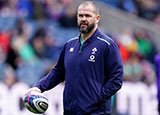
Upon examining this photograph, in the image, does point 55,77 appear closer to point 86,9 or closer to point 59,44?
point 86,9

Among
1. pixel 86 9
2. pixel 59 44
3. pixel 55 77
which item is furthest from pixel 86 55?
pixel 59 44

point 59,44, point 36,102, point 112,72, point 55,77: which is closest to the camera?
point 112,72

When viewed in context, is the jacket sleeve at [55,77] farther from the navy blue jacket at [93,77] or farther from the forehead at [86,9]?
the forehead at [86,9]

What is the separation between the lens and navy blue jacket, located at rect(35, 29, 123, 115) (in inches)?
242

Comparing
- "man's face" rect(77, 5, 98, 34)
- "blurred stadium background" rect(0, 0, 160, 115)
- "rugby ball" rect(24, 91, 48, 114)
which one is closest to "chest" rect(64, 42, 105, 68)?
"man's face" rect(77, 5, 98, 34)

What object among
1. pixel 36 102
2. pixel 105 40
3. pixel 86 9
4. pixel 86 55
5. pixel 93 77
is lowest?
pixel 36 102

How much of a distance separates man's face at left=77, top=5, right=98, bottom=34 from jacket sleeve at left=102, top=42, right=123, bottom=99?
1.10ft

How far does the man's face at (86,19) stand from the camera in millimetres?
6230

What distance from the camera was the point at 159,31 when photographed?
16.0 metres

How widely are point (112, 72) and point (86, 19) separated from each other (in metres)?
0.71

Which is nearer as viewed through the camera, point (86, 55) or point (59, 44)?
point (86, 55)

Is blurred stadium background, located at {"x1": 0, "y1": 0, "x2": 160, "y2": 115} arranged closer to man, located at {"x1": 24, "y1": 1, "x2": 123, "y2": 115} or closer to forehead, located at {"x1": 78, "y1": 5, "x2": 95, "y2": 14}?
man, located at {"x1": 24, "y1": 1, "x2": 123, "y2": 115}

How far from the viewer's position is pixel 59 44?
44.0 feet

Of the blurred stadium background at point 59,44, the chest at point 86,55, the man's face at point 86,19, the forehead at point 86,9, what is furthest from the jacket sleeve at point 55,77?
the blurred stadium background at point 59,44
